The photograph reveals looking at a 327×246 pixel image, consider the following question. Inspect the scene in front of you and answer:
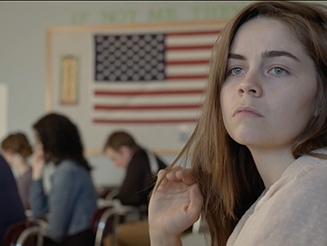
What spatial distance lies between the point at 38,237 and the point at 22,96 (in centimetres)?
328

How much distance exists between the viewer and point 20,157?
491 centimetres

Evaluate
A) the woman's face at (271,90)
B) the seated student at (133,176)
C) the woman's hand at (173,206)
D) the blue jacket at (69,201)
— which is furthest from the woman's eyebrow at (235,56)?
the seated student at (133,176)

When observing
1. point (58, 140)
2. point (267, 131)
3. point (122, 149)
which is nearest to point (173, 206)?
point (267, 131)

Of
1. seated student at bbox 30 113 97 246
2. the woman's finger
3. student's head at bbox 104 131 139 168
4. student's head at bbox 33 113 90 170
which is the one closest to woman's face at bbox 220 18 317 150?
the woman's finger

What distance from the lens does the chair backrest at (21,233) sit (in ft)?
8.73

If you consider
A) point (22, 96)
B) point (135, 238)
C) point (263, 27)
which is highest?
point (263, 27)

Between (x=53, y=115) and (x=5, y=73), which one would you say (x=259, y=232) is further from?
(x=5, y=73)

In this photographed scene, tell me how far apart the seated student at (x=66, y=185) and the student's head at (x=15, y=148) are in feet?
4.15

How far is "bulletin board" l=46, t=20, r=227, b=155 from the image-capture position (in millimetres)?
5797

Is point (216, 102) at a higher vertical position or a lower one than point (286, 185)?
higher

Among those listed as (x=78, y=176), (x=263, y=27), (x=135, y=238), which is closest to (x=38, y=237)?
(x=78, y=176)

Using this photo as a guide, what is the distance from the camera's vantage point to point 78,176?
3586 mm

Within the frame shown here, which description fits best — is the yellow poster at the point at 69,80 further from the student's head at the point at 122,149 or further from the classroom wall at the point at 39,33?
the student's head at the point at 122,149

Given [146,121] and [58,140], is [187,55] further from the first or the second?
[58,140]
